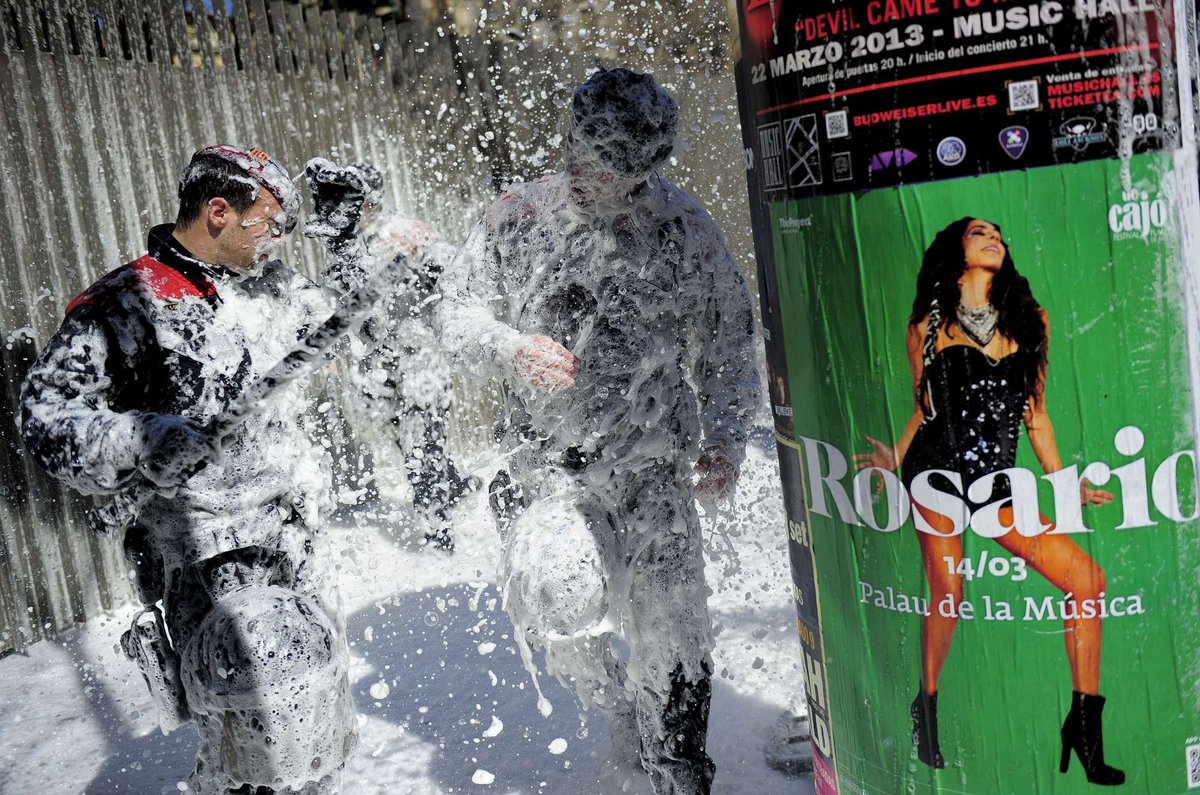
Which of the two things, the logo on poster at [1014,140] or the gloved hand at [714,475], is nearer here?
the logo on poster at [1014,140]

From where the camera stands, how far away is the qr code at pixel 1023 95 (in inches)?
56.1

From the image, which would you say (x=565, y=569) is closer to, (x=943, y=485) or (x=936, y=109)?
(x=943, y=485)

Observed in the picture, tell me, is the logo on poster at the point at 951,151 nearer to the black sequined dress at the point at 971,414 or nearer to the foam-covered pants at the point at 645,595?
the black sequined dress at the point at 971,414

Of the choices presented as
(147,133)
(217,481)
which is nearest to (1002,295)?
(217,481)

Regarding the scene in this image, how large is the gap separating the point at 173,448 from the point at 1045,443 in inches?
67.3

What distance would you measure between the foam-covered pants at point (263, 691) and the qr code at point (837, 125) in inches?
68.4

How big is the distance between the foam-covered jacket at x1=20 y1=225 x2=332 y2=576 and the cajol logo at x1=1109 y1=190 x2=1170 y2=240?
189 cm

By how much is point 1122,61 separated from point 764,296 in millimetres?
681

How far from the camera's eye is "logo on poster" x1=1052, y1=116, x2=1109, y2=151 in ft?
4.70

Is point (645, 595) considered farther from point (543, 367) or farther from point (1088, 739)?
point (1088, 739)

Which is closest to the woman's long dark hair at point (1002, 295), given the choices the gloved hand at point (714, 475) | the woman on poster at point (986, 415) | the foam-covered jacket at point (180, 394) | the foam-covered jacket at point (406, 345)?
the woman on poster at point (986, 415)

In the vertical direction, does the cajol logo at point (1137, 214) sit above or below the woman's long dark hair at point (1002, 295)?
above

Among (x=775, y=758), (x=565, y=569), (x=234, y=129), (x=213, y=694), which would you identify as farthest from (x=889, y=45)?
(x=234, y=129)

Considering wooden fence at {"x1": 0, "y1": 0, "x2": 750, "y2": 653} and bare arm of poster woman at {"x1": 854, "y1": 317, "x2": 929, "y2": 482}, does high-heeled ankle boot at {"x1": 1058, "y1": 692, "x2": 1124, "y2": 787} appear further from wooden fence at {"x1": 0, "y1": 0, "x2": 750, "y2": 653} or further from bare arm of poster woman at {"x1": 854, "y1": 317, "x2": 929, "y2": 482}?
wooden fence at {"x1": 0, "y1": 0, "x2": 750, "y2": 653}
